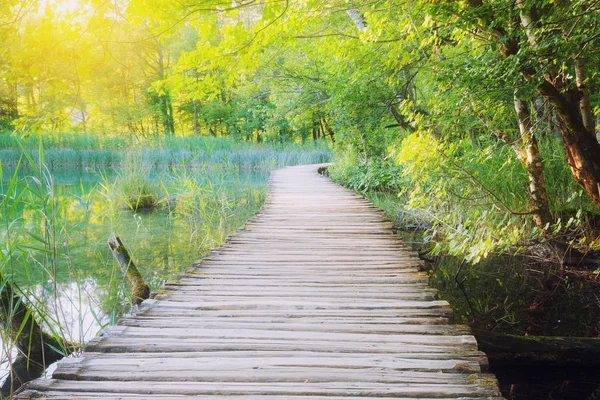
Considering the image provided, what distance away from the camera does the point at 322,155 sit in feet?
59.7

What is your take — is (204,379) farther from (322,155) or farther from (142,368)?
(322,155)

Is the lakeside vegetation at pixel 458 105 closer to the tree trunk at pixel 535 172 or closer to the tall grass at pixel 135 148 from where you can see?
the tree trunk at pixel 535 172

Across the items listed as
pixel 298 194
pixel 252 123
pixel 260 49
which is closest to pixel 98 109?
pixel 252 123

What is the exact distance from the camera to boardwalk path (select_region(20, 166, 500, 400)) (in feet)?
5.01

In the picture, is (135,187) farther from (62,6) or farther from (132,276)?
(62,6)

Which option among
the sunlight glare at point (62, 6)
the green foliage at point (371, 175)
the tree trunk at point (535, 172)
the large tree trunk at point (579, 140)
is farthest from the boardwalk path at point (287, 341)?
the green foliage at point (371, 175)

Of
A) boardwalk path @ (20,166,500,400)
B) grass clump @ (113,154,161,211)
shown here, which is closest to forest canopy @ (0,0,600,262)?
boardwalk path @ (20,166,500,400)

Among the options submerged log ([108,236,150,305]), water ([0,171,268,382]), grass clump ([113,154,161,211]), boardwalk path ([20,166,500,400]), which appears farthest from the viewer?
Result: grass clump ([113,154,161,211])

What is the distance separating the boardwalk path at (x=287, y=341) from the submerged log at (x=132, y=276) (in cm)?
52

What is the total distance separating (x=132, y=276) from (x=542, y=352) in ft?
9.92

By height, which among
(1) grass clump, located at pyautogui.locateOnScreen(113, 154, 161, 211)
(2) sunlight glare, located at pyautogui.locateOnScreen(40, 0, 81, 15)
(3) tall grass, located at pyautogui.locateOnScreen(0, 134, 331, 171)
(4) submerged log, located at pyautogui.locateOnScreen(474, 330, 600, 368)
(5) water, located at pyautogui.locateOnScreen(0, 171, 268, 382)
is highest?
(2) sunlight glare, located at pyautogui.locateOnScreen(40, 0, 81, 15)

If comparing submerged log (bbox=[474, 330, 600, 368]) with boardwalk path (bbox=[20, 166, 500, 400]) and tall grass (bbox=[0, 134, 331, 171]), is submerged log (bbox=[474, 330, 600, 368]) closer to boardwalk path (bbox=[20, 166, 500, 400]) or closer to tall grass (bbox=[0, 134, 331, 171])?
boardwalk path (bbox=[20, 166, 500, 400])

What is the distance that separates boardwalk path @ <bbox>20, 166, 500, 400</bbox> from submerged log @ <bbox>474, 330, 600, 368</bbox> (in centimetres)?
52

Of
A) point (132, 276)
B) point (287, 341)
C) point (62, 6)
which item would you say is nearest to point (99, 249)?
point (132, 276)
